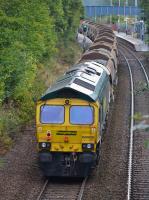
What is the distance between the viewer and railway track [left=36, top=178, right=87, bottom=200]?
577 inches

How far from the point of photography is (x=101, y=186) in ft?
50.9

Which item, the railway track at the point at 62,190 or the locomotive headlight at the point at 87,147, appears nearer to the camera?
the railway track at the point at 62,190

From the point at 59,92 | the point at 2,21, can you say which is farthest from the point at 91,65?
the point at 59,92

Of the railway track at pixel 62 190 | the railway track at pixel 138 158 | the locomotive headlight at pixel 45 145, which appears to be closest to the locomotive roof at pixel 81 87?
the locomotive headlight at pixel 45 145

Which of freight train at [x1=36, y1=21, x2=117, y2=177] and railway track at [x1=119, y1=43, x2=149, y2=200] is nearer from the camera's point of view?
railway track at [x1=119, y1=43, x2=149, y2=200]

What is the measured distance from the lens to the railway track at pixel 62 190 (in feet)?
48.1

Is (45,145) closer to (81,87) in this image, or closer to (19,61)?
(81,87)

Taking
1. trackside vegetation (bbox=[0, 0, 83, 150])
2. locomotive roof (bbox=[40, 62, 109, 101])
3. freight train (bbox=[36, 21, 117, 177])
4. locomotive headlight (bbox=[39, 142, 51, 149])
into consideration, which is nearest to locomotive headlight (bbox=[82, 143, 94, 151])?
freight train (bbox=[36, 21, 117, 177])

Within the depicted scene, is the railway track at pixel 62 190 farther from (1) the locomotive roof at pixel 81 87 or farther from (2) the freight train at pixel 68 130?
(1) the locomotive roof at pixel 81 87

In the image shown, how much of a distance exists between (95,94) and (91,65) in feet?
17.0

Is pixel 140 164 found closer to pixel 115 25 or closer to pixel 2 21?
pixel 2 21

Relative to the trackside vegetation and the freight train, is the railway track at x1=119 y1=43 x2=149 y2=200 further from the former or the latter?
the trackside vegetation

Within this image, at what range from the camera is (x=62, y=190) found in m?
15.3

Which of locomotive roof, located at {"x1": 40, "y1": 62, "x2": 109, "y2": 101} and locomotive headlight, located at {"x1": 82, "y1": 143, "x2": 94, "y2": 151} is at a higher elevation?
locomotive roof, located at {"x1": 40, "y1": 62, "x2": 109, "y2": 101}
